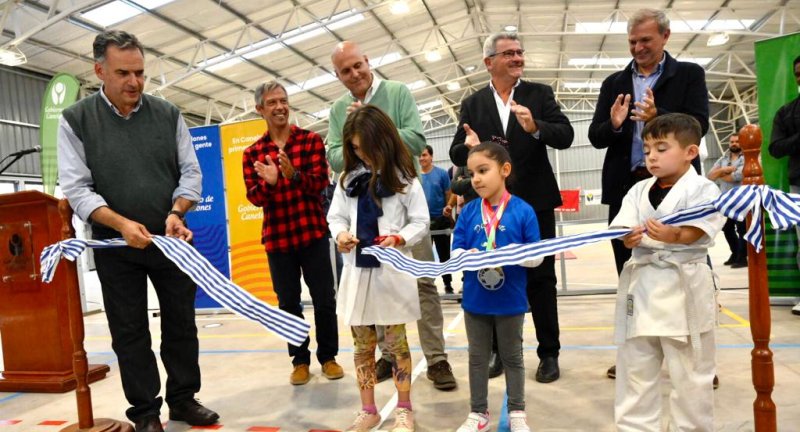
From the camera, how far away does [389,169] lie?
2457 millimetres

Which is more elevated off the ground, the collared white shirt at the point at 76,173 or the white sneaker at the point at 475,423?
the collared white shirt at the point at 76,173

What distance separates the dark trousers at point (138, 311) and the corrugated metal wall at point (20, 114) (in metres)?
12.6

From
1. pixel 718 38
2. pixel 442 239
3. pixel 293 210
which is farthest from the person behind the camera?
pixel 718 38

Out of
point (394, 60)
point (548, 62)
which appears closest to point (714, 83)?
point (548, 62)

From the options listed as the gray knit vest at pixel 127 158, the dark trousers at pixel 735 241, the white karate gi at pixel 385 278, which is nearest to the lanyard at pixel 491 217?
the white karate gi at pixel 385 278

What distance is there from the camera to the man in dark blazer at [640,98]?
2.57 meters

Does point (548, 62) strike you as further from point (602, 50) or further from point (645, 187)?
point (645, 187)

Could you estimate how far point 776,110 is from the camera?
455 cm

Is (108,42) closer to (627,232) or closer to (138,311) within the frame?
(138,311)

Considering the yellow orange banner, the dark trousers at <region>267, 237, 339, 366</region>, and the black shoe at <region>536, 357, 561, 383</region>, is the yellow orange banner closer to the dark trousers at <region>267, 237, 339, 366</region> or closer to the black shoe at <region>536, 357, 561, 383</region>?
the dark trousers at <region>267, 237, 339, 366</region>

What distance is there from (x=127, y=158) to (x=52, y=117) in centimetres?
403

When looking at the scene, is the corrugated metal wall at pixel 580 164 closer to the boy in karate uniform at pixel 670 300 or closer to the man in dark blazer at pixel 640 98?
the man in dark blazer at pixel 640 98

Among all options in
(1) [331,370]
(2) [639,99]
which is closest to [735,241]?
(2) [639,99]

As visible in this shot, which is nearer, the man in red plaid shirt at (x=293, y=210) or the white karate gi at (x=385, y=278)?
the white karate gi at (x=385, y=278)
